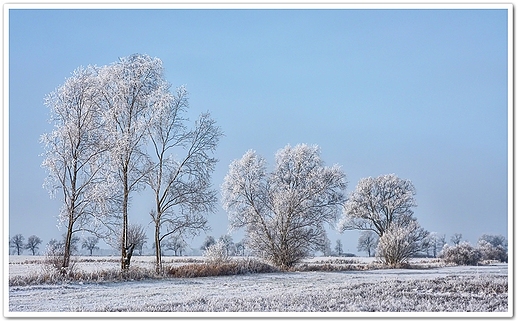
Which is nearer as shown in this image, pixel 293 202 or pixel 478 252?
pixel 478 252

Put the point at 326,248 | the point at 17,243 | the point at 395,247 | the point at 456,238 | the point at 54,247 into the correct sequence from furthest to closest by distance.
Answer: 1. the point at 395,247
2. the point at 326,248
3. the point at 456,238
4. the point at 54,247
5. the point at 17,243

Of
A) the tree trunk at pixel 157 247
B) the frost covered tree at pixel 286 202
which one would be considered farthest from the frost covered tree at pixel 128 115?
the frost covered tree at pixel 286 202

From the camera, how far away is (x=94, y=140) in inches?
570

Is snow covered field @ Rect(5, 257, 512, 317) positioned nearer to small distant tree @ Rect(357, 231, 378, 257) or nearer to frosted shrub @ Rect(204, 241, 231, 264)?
frosted shrub @ Rect(204, 241, 231, 264)

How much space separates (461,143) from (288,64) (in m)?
4.36

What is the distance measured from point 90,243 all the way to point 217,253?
3997 mm

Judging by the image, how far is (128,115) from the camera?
15.1 metres

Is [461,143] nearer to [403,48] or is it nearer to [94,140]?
[403,48]

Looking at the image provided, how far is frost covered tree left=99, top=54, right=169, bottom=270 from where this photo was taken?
1477 cm

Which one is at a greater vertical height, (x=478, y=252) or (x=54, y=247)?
(x=54, y=247)

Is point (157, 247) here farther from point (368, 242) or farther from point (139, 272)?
point (368, 242)

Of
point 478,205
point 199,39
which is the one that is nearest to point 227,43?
point 199,39

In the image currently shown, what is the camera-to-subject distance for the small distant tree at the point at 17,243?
12.2 metres

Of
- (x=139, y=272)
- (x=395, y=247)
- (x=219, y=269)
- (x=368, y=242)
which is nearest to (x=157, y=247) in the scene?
(x=139, y=272)
